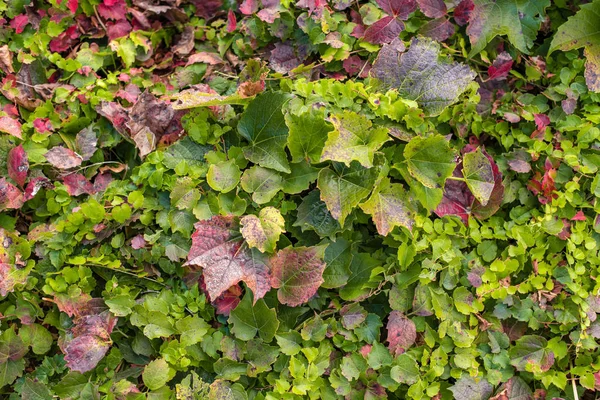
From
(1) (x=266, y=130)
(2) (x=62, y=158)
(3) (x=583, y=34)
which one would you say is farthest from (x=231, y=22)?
(3) (x=583, y=34)

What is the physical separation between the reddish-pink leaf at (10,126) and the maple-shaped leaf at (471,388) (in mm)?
1759

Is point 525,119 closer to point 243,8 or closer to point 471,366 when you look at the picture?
point 471,366

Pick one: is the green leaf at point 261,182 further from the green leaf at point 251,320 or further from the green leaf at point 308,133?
the green leaf at point 251,320

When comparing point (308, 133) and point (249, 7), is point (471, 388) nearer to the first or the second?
point (308, 133)

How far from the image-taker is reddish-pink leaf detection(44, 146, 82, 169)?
203cm

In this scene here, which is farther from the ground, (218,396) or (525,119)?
(525,119)

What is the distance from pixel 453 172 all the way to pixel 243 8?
1002 millimetres

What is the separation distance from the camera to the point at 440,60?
1953 mm

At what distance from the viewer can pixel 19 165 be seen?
2.01m

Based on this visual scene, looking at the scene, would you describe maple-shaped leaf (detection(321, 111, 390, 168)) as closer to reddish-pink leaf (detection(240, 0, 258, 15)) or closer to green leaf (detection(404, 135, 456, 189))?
green leaf (detection(404, 135, 456, 189))

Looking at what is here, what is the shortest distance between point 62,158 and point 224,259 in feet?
2.45

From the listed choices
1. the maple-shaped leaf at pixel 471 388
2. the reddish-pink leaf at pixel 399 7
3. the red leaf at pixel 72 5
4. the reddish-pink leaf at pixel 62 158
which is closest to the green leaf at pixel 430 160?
the reddish-pink leaf at pixel 399 7

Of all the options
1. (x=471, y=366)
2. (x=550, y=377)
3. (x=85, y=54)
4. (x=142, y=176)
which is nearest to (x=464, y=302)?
(x=471, y=366)

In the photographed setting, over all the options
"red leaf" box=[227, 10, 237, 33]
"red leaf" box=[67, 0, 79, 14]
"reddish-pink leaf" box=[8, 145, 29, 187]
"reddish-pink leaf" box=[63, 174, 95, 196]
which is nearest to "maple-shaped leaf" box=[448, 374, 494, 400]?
"reddish-pink leaf" box=[63, 174, 95, 196]
